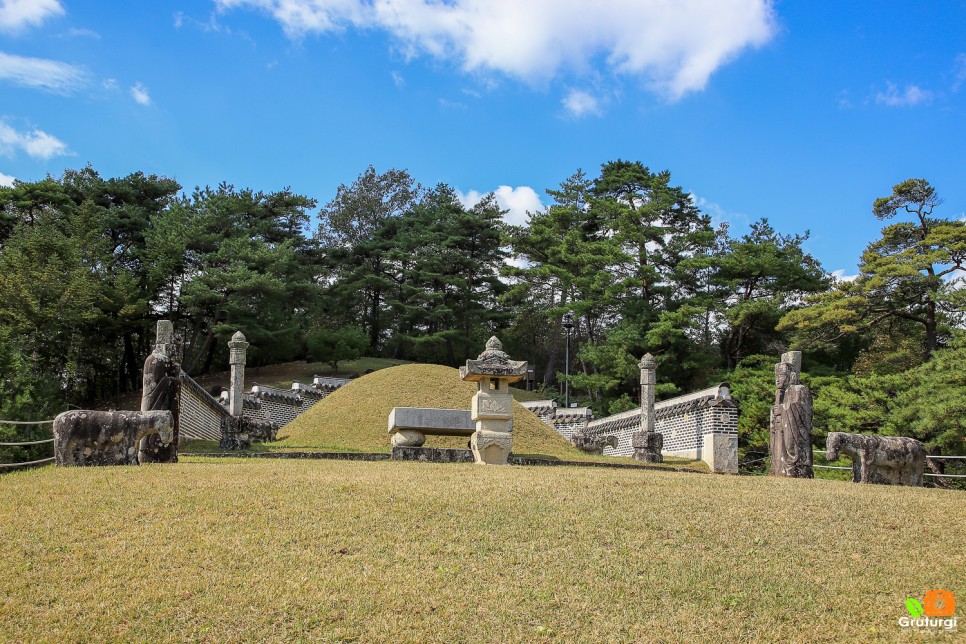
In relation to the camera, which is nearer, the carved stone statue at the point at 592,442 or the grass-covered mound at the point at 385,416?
the grass-covered mound at the point at 385,416

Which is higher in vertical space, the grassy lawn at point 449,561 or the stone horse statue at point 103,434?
the stone horse statue at point 103,434

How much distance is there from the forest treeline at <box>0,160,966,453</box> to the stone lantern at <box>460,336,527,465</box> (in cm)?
942

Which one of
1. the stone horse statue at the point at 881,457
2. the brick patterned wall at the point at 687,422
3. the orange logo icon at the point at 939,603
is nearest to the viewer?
the orange logo icon at the point at 939,603

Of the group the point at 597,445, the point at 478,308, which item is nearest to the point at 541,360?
the point at 478,308

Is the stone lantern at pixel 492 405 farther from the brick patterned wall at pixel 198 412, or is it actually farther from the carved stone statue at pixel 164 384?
the brick patterned wall at pixel 198 412

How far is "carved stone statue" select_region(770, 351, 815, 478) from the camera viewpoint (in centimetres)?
1205

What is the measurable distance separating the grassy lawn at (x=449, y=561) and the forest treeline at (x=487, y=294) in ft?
33.9

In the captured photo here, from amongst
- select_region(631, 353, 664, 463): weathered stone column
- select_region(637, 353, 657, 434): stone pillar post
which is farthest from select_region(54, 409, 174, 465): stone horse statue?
select_region(637, 353, 657, 434): stone pillar post

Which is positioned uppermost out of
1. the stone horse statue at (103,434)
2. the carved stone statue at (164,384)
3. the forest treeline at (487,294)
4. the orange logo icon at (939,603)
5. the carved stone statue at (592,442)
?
the forest treeline at (487,294)

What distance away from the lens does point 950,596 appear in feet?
17.9

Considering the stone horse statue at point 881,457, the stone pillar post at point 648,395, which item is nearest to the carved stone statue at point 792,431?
the stone horse statue at point 881,457

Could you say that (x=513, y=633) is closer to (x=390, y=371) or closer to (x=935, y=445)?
(x=935, y=445)

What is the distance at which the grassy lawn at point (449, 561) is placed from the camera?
492 cm

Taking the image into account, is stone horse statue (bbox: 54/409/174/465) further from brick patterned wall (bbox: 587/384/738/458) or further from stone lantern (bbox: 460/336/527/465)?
brick patterned wall (bbox: 587/384/738/458)
